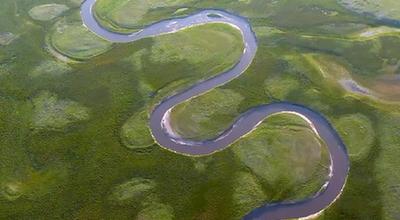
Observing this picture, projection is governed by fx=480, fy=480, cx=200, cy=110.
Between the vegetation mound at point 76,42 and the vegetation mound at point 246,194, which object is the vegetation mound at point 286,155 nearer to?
the vegetation mound at point 246,194

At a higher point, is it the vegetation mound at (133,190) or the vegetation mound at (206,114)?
the vegetation mound at (206,114)

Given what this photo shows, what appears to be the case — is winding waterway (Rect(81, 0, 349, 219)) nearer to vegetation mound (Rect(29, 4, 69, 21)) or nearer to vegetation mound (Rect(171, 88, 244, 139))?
vegetation mound (Rect(171, 88, 244, 139))

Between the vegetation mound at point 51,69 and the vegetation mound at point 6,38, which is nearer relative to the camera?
the vegetation mound at point 51,69

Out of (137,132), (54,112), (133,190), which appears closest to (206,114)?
(137,132)

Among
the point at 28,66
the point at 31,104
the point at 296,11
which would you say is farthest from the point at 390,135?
the point at 28,66

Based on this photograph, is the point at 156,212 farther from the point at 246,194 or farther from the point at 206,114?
the point at 206,114

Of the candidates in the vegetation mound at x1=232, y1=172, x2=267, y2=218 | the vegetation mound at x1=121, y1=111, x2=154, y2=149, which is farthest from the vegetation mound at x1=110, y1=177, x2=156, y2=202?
the vegetation mound at x1=232, y1=172, x2=267, y2=218

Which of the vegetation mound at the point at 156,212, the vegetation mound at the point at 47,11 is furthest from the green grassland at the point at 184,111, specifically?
the vegetation mound at the point at 47,11
